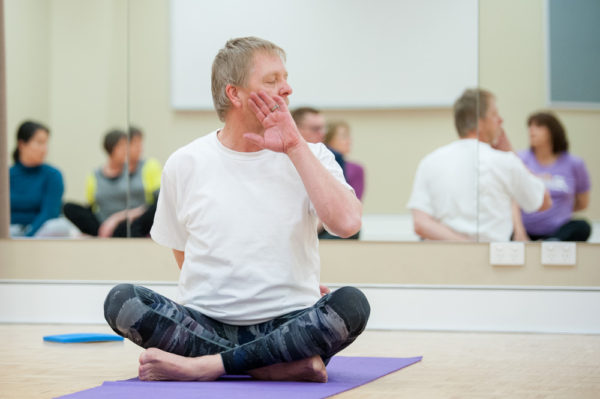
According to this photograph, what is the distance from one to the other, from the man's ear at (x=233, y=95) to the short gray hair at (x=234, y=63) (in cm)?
1

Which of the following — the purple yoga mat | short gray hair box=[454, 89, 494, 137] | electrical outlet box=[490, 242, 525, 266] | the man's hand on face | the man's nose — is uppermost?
short gray hair box=[454, 89, 494, 137]

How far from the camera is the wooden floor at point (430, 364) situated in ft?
7.30

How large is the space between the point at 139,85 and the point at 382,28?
1.19 m

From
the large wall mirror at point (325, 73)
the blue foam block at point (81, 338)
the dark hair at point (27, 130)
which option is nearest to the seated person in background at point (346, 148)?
the large wall mirror at point (325, 73)

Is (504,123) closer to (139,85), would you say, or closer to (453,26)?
(453,26)

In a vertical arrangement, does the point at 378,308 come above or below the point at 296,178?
below

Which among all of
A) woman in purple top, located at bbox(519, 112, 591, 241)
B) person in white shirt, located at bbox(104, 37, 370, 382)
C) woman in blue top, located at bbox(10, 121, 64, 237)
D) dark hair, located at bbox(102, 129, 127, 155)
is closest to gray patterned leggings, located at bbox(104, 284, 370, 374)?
person in white shirt, located at bbox(104, 37, 370, 382)

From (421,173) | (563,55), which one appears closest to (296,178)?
(421,173)

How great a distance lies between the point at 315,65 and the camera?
4.27m

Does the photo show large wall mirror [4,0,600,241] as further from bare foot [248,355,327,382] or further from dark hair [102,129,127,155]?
bare foot [248,355,327,382]

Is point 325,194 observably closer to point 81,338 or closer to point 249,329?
point 249,329

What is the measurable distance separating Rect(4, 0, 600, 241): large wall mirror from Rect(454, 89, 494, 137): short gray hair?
37 millimetres

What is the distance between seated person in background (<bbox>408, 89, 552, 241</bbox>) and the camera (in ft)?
13.8

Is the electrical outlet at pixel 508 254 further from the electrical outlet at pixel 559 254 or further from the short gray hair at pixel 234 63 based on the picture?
the short gray hair at pixel 234 63
